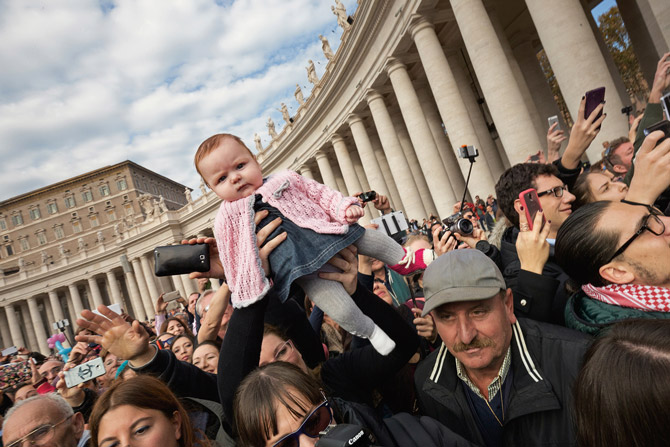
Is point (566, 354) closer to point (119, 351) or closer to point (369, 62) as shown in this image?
point (119, 351)

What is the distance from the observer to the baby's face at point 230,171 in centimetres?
238

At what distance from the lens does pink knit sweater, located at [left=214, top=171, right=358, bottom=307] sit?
2.06m

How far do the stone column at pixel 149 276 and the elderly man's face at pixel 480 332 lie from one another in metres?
49.5

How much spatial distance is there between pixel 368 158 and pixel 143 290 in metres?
37.7

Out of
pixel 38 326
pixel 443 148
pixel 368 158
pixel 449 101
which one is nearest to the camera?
pixel 449 101

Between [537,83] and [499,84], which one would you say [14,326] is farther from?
[537,83]

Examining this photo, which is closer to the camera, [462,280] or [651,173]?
[462,280]

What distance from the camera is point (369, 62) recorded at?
20.9m

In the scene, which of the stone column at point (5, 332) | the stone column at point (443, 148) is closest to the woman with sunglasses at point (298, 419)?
the stone column at point (443, 148)

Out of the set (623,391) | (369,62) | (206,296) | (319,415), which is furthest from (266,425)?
(369,62)

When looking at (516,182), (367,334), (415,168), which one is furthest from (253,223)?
(415,168)

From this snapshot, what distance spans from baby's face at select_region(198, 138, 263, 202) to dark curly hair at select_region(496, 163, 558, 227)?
103 inches

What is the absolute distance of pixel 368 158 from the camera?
2328cm

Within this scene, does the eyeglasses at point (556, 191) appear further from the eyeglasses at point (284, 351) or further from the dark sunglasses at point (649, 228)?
the eyeglasses at point (284, 351)
